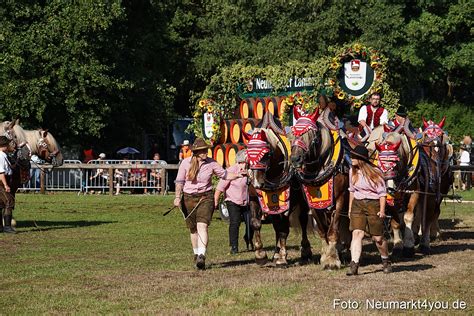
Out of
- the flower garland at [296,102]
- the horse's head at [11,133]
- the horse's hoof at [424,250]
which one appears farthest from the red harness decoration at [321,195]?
the horse's head at [11,133]

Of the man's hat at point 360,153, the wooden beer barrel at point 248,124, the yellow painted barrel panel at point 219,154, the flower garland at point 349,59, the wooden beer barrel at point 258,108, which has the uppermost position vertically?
the flower garland at point 349,59

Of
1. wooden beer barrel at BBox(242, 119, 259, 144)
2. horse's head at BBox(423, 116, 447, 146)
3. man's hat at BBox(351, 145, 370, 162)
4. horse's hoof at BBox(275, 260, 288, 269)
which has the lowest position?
horse's hoof at BBox(275, 260, 288, 269)

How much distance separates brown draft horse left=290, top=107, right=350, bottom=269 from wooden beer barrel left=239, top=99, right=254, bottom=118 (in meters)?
8.45

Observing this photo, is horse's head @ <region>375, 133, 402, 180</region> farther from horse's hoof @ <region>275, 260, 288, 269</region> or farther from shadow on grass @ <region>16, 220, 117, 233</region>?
shadow on grass @ <region>16, 220, 117, 233</region>

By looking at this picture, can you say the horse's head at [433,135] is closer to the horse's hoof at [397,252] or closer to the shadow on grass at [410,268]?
the horse's hoof at [397,252]

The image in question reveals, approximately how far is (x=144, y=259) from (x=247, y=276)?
3.21m

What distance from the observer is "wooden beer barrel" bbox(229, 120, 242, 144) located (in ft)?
83.1

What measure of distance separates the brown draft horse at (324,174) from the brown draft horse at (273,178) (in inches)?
12.1

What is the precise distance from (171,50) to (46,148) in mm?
26386

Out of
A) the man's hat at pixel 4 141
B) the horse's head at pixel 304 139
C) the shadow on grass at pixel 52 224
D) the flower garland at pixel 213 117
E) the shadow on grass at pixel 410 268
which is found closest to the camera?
the horse's head at pixel 304 139

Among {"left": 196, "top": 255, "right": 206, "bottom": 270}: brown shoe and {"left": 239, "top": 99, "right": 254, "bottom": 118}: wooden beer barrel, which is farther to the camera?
{"left": 239, "top": 99, "right": 254, "bottom": 118}: wooden beer barrel

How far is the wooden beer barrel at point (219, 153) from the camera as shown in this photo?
82.8 feet

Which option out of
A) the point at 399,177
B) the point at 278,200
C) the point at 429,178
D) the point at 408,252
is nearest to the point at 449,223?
the point at 429,178

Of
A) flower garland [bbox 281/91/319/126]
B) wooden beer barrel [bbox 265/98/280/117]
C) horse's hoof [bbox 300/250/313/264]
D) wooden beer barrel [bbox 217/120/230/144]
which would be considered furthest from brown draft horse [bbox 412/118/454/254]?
wooden beer barrel [bbox 217/120/230/144]
